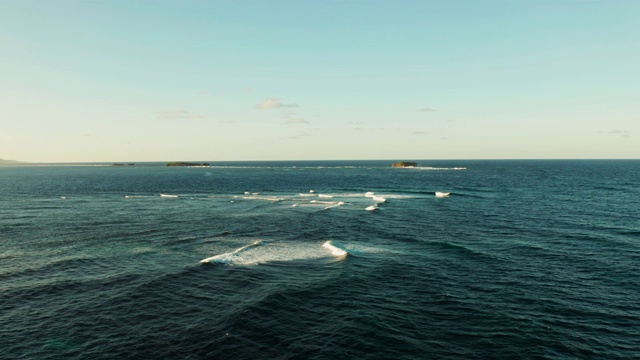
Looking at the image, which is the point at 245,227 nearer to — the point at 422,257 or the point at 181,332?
the point at 422,257

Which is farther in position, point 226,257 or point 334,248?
point 334,248

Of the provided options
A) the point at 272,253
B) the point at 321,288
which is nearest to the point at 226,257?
the point at 272,253

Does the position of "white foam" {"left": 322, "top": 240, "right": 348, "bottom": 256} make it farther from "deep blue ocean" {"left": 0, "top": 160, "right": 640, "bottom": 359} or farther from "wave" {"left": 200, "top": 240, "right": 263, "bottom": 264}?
"wave" {"left": 200, "top": 240, "right": 263, "bottom": 264}

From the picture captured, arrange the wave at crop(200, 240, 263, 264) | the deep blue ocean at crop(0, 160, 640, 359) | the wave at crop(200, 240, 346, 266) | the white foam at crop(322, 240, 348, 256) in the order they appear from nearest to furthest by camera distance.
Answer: the deep blue ocean at crop(0, 160, 640, 359)
the wave at crop(200, 240, 263, 264)
the wave at crop(200, 240, 346, 266)
the white foam at crop(322, 240, 348, 256)

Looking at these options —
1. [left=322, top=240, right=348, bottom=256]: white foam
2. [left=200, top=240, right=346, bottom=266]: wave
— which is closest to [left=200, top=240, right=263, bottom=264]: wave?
[left=200, top=240, right=346, bottom=266]: wave

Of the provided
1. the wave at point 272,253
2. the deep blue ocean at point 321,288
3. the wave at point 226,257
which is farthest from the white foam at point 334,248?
the wave at point 226,257

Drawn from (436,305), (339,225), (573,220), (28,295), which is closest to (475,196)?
(573,220)

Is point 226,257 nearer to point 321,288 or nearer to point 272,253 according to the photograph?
point 272,253
